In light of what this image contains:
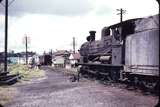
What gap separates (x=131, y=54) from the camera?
51.4 ft

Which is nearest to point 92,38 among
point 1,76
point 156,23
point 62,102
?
point 1,76

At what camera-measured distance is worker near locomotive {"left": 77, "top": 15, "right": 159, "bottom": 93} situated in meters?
13.4

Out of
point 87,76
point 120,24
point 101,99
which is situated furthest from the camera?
point 87,76

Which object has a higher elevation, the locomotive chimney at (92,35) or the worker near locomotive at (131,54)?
the locomotive chimney at (92,35)

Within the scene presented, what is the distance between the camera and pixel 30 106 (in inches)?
438

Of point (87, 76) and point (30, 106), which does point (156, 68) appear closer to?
point (30, 106)

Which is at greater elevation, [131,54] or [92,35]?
[92,35]

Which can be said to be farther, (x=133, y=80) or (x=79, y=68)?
(x=79, y=68)

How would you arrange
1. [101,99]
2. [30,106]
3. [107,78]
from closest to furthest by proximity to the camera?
[30,106] < [101,99] < [107,78]

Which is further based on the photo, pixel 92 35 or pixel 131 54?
pixel 92 35

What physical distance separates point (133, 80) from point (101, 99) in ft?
14.8

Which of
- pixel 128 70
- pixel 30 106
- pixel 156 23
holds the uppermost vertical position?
pixel 156 23

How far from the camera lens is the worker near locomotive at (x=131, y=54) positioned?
13391 millimetres

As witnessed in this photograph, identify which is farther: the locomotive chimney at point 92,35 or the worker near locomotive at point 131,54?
the locomotive chimney at point 92,35
